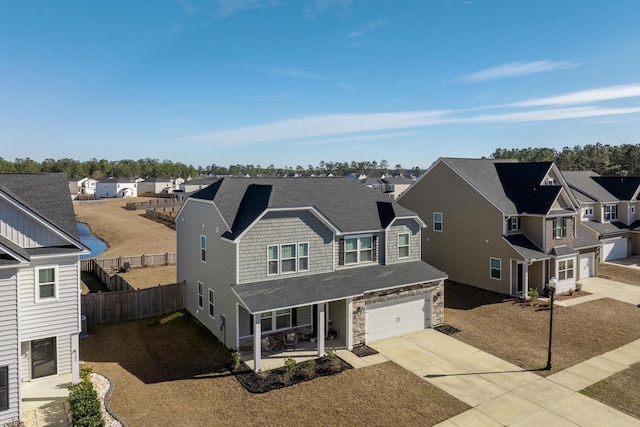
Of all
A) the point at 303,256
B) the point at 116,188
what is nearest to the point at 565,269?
the point at 303,256

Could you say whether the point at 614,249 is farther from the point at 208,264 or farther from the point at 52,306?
the point at 52,306

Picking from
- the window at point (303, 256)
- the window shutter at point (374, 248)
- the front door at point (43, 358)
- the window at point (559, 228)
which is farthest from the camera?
the window at point (559, 228)

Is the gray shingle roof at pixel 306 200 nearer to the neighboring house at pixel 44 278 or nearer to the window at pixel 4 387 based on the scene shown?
the neighboring house at pixel 44 278

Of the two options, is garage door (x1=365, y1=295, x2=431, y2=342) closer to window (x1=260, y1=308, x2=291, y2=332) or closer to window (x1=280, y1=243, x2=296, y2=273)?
window (x1=260, y1=308, x2=291, y2=332)

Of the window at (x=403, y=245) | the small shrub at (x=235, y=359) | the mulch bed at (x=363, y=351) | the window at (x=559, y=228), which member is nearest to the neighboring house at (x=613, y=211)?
the window at (x=559, y=228)

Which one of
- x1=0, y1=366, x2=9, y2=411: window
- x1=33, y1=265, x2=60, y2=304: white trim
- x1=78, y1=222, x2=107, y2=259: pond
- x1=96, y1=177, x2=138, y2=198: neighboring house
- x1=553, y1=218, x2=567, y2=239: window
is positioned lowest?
x1=0, y1=366, x2=9, y2=411: window

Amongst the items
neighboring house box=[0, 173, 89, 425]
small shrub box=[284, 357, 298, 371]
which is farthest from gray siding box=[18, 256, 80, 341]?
small shrub box=[284, 357, 298, 371]

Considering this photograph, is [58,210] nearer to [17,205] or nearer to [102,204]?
[17,205]
